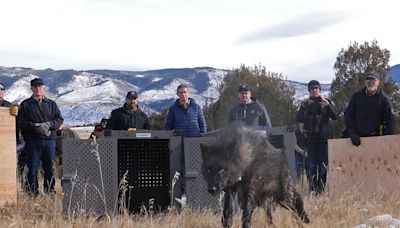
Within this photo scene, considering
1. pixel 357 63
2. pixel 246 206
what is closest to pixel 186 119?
pixel 246 206

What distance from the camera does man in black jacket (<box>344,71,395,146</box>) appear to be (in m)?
9.09

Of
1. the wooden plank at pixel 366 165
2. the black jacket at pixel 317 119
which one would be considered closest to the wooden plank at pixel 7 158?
the wooden plank at pixel 366 165

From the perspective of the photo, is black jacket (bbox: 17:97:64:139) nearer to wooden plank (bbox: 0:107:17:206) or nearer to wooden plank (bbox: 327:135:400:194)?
wooden plank (bbox: 0:107:17:206)

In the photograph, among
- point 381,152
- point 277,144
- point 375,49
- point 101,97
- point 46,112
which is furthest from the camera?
point 101,97

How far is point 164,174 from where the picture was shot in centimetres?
802

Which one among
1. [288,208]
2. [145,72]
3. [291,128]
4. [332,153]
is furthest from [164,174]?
[145,72]

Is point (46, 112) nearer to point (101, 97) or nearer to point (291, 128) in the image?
point (291, 128)

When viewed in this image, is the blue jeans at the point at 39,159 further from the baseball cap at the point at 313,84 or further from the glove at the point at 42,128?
the baseball cap at the point at 313,84

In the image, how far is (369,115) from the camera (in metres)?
9.24

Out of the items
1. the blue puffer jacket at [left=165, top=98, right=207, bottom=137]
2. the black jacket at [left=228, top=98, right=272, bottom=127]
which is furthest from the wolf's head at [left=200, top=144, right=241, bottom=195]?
the black jacket at [left=228, top=98, right=272, bottom=127]

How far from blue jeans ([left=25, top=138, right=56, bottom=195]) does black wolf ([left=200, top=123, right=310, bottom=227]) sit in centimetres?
441

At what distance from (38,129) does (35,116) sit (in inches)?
9.5

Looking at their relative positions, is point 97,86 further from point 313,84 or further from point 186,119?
point 186,119

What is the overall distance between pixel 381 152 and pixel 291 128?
176cm
